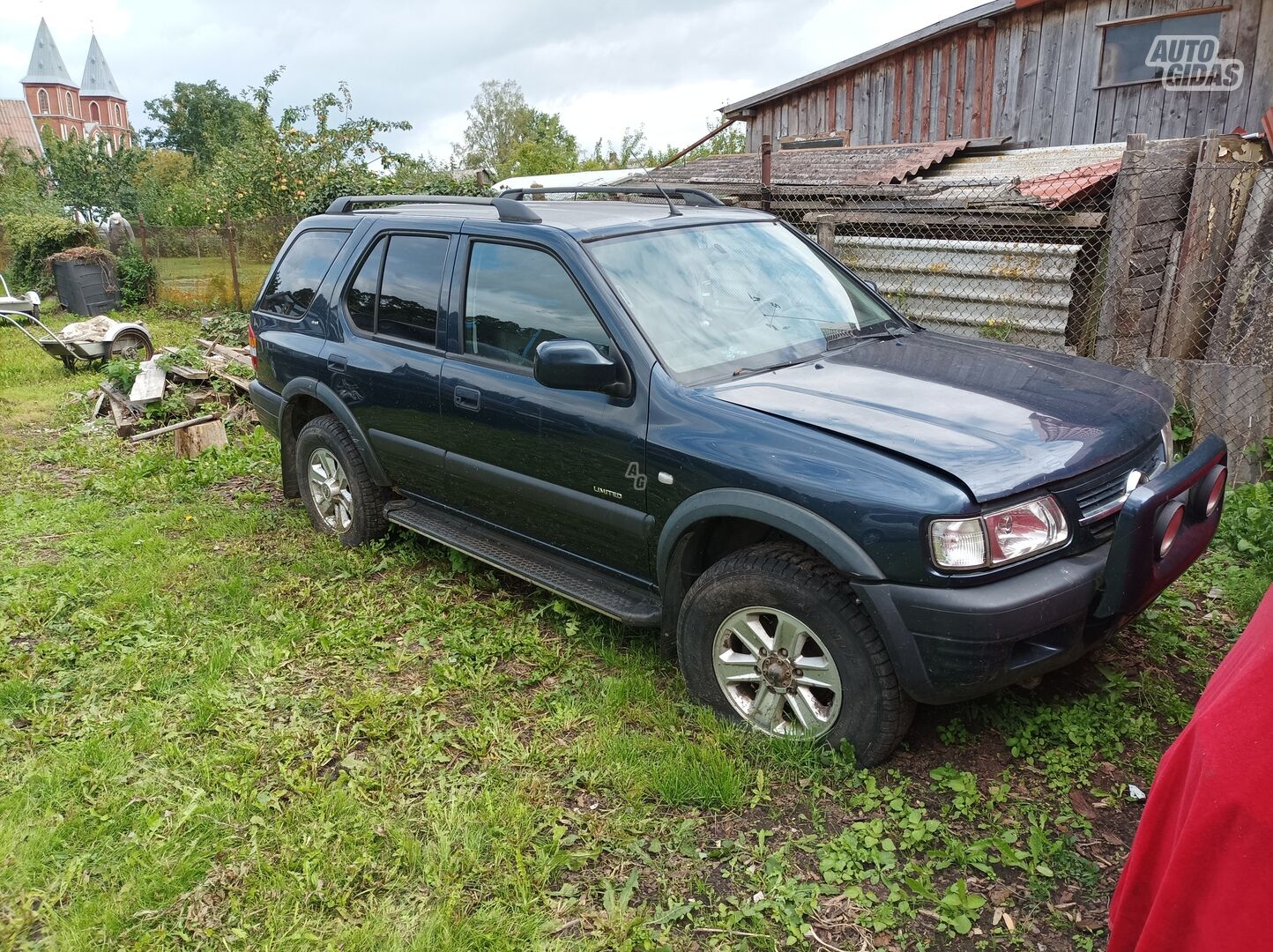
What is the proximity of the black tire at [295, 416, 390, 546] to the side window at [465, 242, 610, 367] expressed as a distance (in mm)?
1256

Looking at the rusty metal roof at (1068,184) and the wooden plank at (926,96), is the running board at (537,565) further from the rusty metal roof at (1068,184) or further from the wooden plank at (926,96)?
the wooden plank at (926,96)

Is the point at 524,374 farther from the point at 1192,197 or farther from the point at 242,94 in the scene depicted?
the point at 242,94

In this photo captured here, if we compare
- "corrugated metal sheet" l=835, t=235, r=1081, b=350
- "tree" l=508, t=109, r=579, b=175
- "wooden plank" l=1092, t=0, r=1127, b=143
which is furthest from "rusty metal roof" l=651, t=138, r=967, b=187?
"tree" l=508, t=109, r=579, b=175

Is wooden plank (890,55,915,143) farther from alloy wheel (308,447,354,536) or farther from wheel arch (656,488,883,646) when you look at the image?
wheel arch (656,488,883,646)

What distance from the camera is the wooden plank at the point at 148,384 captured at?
8539 millimetres

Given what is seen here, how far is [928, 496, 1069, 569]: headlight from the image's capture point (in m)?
2.72

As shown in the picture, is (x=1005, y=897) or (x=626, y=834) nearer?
(x=1005, y=897)

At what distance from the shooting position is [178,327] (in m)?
14.5

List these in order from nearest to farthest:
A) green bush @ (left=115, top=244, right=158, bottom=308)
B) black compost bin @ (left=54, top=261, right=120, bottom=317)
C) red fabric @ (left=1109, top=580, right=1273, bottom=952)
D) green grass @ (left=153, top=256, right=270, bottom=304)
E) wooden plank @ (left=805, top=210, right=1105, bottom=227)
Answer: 1. red fabric @ (left=1109, top=580, right=1273, bottom=952)
2. wooden plank @ (left=805, top=210, right=1105, bottom=227)
3. green grass @ (left=153, top=256, right=270, bottom=304)
4. black compost bin @ (left=54, top=261, right=120, bottom=317)
5. green bush @ (left=115, top=244, right=158, bottom=308)

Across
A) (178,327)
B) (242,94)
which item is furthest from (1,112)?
(178,327)

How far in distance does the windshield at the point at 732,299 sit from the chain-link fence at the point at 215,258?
11.9 meters

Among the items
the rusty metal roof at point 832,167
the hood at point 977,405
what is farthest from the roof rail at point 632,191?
the rusty metal roof at point 832,167

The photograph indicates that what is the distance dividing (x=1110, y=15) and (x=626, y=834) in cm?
1131

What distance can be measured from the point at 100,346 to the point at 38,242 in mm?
9832
